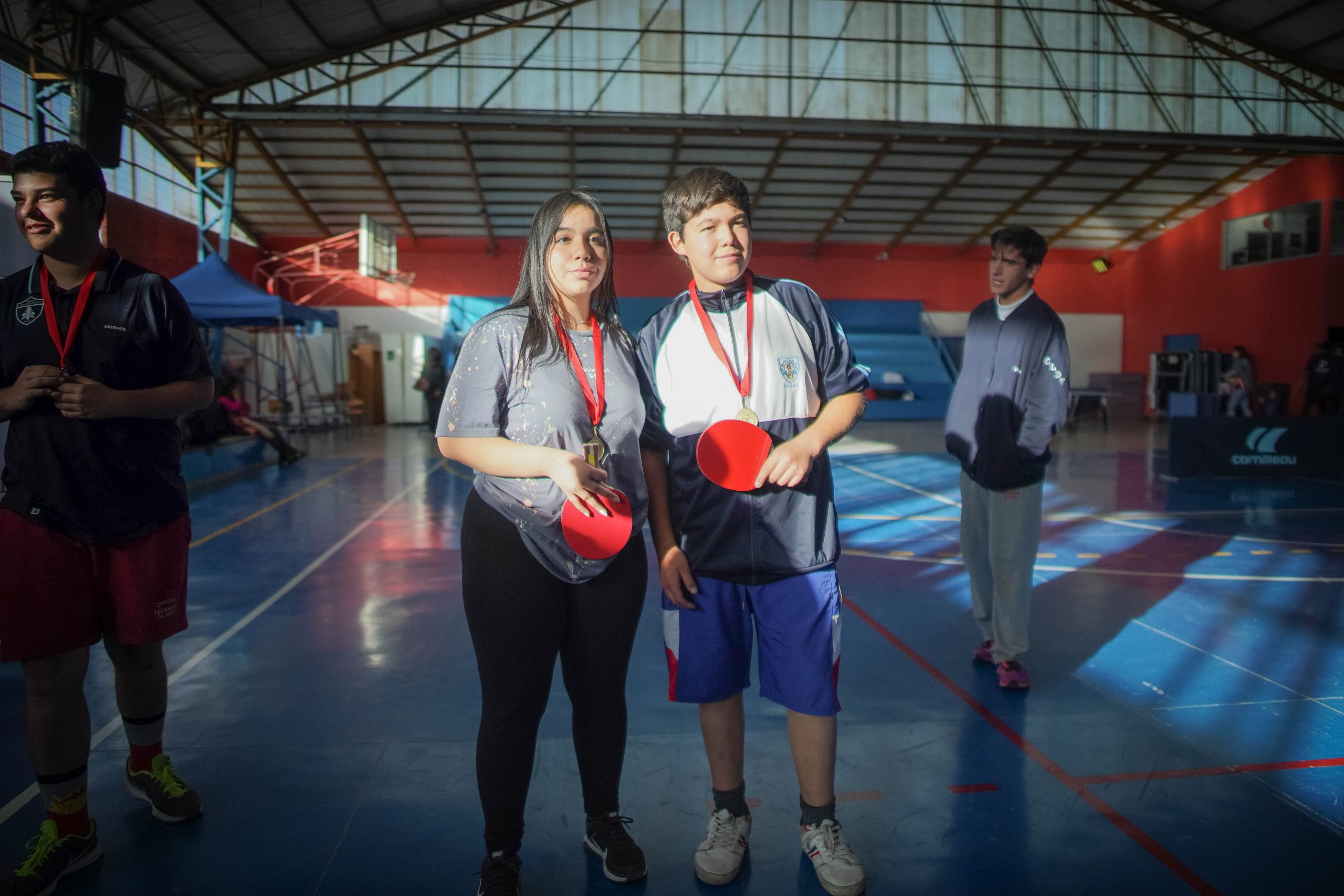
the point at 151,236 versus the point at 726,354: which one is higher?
the point at 151,236

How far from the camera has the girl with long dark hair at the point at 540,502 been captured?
185 cm

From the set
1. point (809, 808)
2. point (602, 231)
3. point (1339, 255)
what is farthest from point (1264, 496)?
point (1339, 255)

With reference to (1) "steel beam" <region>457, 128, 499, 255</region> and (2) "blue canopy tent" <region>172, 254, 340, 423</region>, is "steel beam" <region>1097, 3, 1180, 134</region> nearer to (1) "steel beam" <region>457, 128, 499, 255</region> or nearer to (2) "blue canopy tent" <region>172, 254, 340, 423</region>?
(1) "steel beam" <region>457, 128, 499, 255</region>

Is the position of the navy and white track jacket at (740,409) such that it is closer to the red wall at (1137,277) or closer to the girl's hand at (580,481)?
the girl's hand at (580,481)

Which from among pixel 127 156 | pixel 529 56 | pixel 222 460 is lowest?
pixel 222 460

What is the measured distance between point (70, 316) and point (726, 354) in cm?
163

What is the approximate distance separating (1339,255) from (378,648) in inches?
804

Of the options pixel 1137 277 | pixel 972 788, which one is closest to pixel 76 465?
pixel 972 788

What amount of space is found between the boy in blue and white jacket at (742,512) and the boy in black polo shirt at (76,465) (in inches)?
49.9

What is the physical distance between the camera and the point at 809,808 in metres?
2.15

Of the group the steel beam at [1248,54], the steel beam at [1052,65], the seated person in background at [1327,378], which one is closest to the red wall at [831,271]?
the steel beam at [1052,65]

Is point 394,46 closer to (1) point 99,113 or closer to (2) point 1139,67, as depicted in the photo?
(1) point 99,113

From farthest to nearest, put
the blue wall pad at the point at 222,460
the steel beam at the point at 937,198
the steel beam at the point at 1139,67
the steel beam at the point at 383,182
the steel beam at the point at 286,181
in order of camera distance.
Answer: the steel beam at the point at 937,198
the steel beam at the point at 1139,67
the steel beam at the point at 383,182
the steel beam at the point at 286,181
the blue wall pad at the point at 222,460

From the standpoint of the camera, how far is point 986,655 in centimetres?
369
